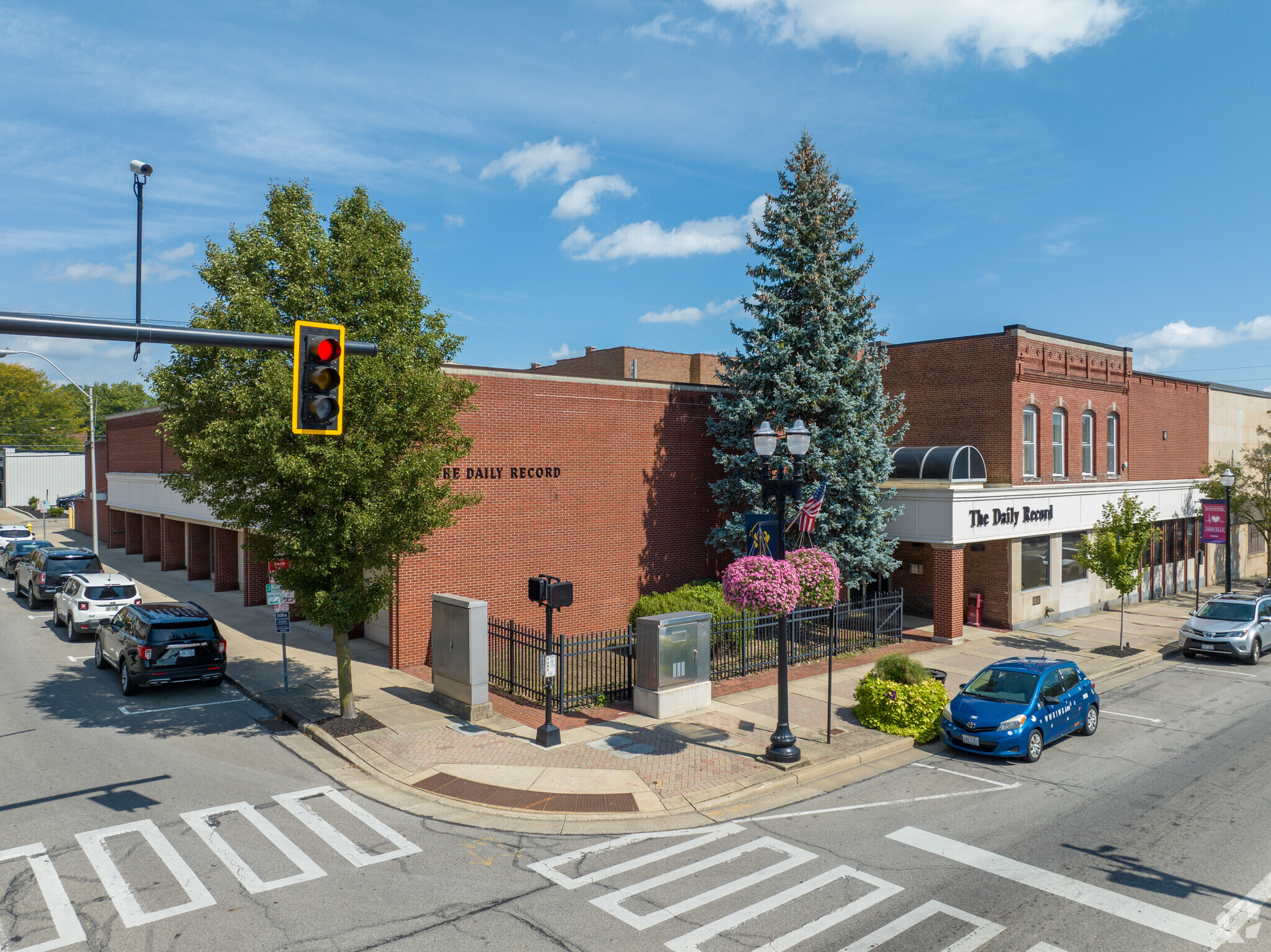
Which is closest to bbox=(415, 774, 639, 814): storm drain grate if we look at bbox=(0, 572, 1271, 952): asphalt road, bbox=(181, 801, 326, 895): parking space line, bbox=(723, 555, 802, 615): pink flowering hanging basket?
bbox=(0, 572, 1271, 952): asphalt road

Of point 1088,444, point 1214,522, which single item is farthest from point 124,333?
point 1214,522

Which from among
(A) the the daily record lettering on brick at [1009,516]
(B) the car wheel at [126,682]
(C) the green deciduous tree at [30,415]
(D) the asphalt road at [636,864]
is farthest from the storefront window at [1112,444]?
(C) the green deciduous tree at [30,415]

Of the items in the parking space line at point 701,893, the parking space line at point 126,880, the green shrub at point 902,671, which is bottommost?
the parking space line at point 701,893

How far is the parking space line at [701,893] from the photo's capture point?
27.3ft

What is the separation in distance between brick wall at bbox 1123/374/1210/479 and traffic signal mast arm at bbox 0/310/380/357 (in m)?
34.1

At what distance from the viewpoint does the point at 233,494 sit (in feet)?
46.8

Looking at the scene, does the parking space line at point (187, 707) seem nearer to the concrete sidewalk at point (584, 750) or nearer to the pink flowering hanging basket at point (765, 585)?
the concrete sidewalk at point (584, 750)

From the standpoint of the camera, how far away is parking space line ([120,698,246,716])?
15.7 metres

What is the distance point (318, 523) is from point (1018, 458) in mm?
22293

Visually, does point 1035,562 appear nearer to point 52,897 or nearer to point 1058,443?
point 1058,443

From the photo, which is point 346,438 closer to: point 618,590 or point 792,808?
point 792,808

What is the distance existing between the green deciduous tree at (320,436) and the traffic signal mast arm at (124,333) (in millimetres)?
4931

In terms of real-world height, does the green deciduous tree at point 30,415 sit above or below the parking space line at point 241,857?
above

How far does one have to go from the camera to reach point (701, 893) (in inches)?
348
